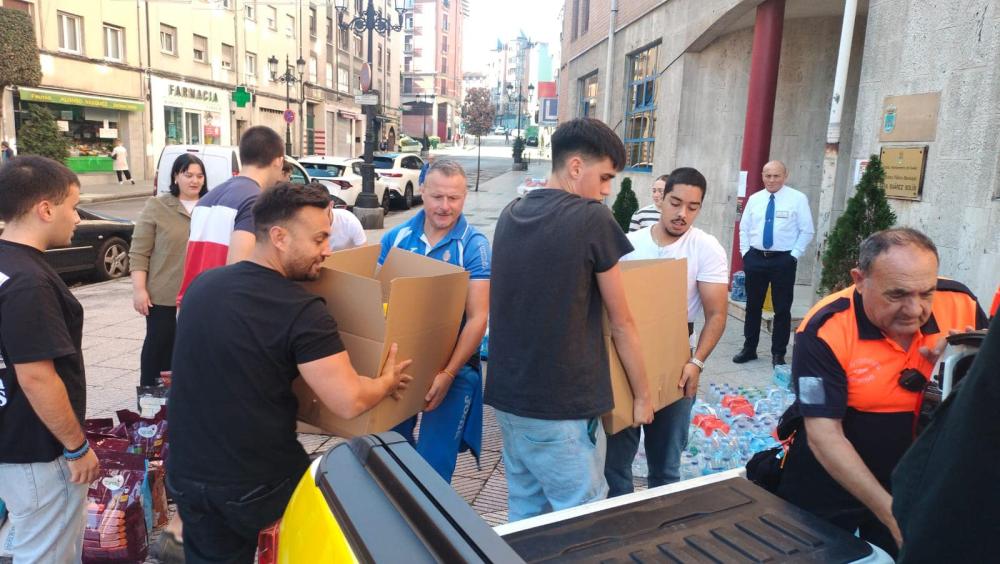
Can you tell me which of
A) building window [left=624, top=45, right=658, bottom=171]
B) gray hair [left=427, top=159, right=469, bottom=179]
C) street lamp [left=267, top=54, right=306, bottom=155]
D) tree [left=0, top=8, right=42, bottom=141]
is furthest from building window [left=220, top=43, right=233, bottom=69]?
gray hair [left=427, top=159, right=469, bottom=179]

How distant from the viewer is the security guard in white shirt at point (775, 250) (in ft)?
20.5

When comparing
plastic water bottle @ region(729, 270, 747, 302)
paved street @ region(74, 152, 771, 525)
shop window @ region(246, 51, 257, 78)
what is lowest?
paved street @ region(74, 152, 771, 525)

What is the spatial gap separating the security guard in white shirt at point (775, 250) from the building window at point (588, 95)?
12434 millimetres

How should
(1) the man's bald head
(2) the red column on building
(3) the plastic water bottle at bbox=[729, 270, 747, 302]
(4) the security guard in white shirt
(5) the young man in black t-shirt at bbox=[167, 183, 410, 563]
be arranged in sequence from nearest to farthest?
(5) the young man in black t-shirt at bbox=[167, 183, 410, 563]
(4) the security guard in white shirt
(1) the man's bald head
(3) the plastic water bottle at bbox=[729, 270, 747, 302]
(2) the red column on building

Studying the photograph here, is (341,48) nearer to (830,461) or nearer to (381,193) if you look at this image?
(381,193)

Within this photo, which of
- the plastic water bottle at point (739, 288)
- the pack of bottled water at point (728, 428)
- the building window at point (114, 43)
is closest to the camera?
the pack of bottled water at point (728, 428)

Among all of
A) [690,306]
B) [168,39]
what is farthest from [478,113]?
[690,306]

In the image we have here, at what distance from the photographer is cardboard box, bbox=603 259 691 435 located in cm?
242

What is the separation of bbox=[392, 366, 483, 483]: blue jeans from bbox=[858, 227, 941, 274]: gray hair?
1.63 meters

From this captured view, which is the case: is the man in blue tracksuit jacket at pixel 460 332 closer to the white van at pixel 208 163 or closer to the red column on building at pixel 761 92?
the red column on building at pixel 761 92

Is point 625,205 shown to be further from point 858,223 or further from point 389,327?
point 389,327

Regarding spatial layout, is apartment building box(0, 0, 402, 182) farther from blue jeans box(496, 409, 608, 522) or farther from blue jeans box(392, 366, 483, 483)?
blue jeans box(496, 409, 608, 522)

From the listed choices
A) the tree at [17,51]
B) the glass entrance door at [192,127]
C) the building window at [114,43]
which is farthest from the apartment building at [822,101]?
the glass entrance door at [192,127]

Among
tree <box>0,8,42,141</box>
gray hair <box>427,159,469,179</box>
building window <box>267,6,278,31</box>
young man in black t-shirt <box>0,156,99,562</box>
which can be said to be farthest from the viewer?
building window <box>267,6,278,31</box>
